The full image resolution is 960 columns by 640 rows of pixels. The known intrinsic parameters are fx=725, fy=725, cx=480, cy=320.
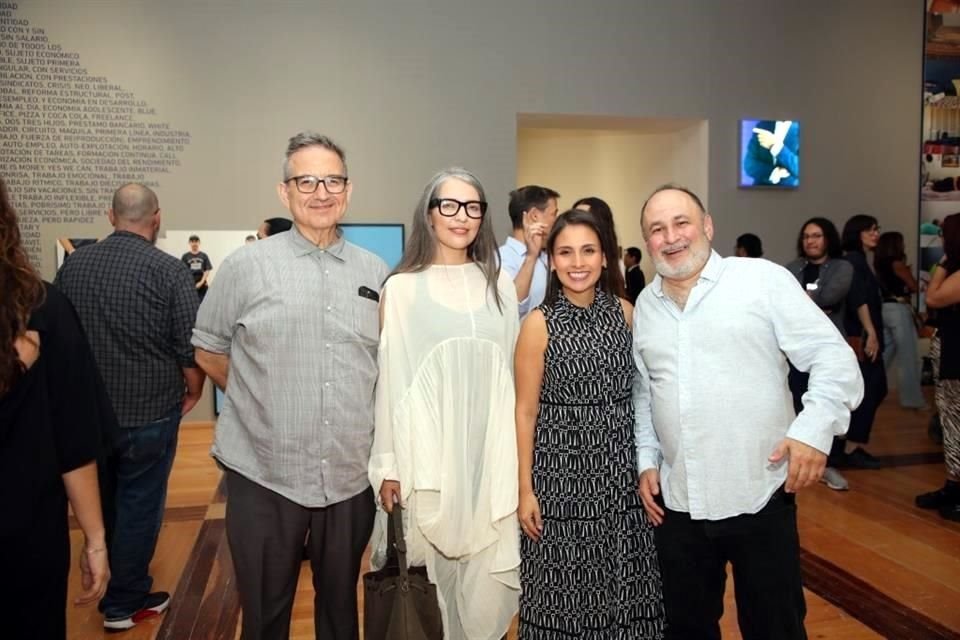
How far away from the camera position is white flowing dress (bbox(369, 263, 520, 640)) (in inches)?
83.2

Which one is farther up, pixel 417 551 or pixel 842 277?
pixel 842 277

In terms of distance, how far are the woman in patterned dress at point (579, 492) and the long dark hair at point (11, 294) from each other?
4.19 feet

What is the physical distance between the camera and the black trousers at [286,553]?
Answer: 2.09 meters

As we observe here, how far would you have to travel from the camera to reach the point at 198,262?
683 cm

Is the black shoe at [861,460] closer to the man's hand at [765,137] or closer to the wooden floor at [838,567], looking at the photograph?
the wooden floor at [838,567]

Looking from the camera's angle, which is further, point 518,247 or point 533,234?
point 518,247

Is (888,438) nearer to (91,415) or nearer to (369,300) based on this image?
(369,300)

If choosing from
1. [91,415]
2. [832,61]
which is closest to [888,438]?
[832,61]

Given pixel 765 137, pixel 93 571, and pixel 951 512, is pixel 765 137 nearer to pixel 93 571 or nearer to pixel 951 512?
pixel 951 512

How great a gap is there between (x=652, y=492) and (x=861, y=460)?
415 centimetres

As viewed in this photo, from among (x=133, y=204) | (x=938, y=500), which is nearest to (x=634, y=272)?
(x=938, y=500)

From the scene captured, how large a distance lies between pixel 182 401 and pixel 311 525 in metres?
1.46

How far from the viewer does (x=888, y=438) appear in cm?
643

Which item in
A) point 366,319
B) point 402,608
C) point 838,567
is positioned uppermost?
point 366,319
